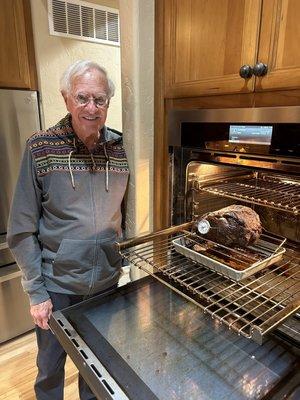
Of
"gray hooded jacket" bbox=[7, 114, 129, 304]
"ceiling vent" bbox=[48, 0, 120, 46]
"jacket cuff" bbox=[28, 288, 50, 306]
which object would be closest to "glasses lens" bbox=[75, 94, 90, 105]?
"gray hooded jacket" bbox=[7, 114, 129, 304]

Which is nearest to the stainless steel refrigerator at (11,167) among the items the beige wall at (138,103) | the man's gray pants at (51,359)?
the man's gray pants at (51,359)

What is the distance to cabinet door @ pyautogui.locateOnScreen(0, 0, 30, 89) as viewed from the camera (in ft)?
4.96

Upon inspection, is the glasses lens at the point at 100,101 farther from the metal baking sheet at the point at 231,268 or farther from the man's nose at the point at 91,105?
the metal baking sheet at the point at 231,268

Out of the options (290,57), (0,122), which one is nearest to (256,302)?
(290,57)

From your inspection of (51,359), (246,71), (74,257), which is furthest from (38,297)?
(246,71)

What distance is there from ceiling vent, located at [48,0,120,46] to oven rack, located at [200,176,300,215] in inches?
52.6

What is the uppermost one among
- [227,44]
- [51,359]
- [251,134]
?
[227,44]

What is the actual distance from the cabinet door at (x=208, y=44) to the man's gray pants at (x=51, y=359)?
832mm

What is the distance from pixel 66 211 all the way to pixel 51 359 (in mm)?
628

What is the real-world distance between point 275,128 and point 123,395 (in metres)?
0.64

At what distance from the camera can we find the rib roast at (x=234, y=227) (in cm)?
85

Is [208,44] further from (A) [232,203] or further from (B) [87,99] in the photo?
(A) [232,203]

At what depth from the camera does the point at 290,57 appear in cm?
69

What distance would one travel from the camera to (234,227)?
2.78 feet
